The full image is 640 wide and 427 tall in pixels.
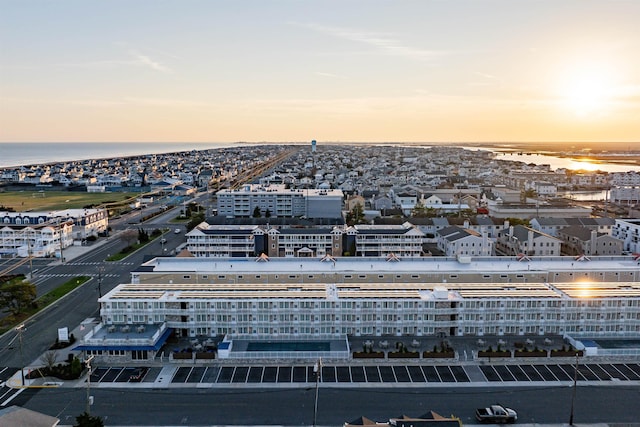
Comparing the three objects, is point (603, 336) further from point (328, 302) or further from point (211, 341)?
A: point (211, 341)

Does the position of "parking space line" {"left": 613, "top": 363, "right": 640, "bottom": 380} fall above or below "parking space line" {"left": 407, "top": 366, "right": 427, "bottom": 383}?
above

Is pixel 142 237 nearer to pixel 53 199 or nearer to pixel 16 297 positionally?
pixel 16 297

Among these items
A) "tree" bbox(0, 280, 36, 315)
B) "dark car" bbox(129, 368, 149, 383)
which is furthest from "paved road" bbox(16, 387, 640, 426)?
"tree" bbox(0, 280, 36, 315)

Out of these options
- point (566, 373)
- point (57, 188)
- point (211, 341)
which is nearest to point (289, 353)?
point (211, 341)

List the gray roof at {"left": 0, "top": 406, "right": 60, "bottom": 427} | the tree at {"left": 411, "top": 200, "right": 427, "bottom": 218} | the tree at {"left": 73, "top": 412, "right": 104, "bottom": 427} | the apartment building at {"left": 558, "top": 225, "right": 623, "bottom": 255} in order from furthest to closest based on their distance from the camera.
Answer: the tree at {"left": 411, "top": 200, "right": 427, "bottom": 218} → the apartment building at {"left": 558, "top": 225, "right": 623, "bottom": 255} → the tree at {"left": 73, "top": 412, "right": 104, "bottom": 427} → the gray roof at {"left": 0, "top": 406, "right": 60, "bottom": 427}

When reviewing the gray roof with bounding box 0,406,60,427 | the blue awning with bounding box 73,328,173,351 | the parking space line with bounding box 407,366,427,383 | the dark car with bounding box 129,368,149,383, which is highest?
the gray roof with bounding box 0,406,60,427

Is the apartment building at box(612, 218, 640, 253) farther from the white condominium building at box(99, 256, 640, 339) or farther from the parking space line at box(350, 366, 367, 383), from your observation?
the parking space line at box(350, 366, 367, 383)

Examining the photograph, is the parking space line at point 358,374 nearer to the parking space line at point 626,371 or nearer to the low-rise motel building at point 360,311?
the low-rise motel building at point 360,311
